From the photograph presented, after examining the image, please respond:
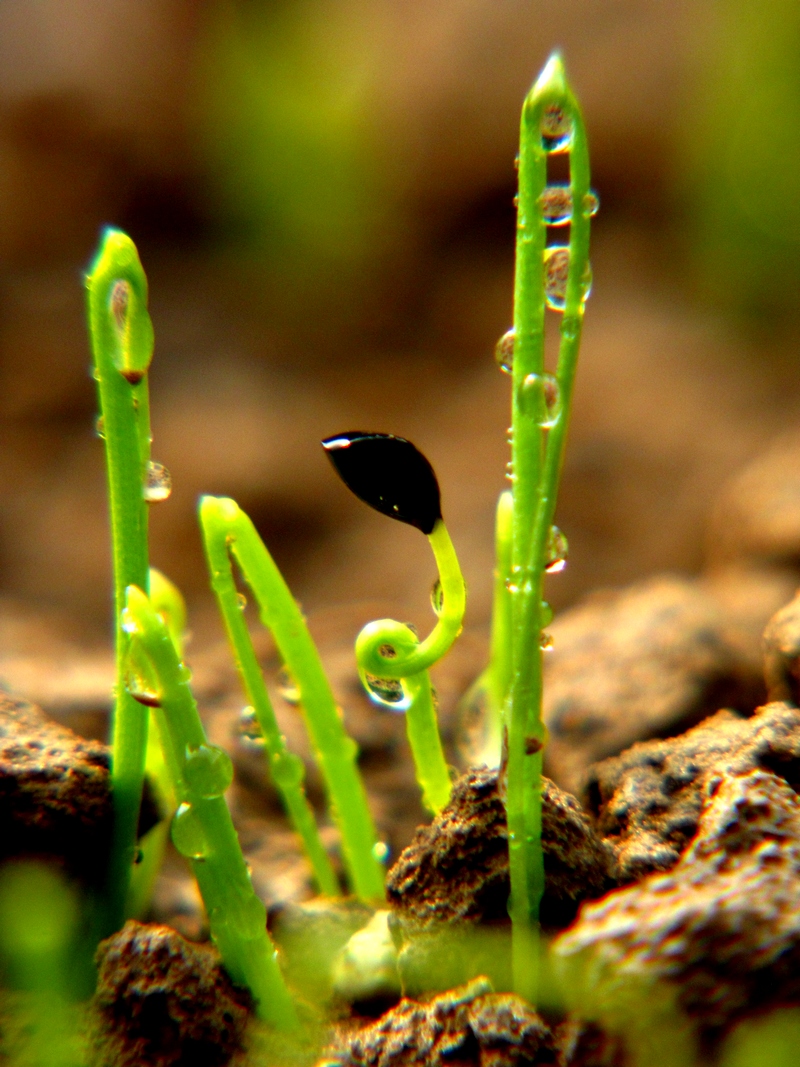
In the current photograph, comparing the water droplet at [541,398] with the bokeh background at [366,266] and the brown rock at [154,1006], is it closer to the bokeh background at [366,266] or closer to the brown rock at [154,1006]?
the brown rock at [154,1006]

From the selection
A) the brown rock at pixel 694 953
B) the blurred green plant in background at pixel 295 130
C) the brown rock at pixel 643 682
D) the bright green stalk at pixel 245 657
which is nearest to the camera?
→ the brown rock at pixel 694 953

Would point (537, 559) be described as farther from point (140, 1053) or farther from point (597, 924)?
point (140, 1053)

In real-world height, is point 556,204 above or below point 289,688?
above

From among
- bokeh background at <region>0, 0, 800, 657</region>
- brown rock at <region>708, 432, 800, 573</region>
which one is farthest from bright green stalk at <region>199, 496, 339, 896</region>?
bokeh background at <region>0, 0, 800, 657</region>

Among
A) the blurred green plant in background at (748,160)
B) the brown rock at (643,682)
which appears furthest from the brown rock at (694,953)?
the blurred green plant in background at (748,160)

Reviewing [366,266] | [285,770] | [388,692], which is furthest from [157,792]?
[366,266]

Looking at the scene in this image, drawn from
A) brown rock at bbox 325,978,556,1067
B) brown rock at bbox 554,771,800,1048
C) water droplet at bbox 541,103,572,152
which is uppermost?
water droplet at bbox 541,103,572,152

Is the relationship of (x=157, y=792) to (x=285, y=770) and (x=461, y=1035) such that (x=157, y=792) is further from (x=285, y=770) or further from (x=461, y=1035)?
(x=461, y=1035)

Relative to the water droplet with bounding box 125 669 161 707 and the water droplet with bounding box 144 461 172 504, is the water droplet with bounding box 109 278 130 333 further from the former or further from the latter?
the water droplet with bounding box 125 669 161 707
